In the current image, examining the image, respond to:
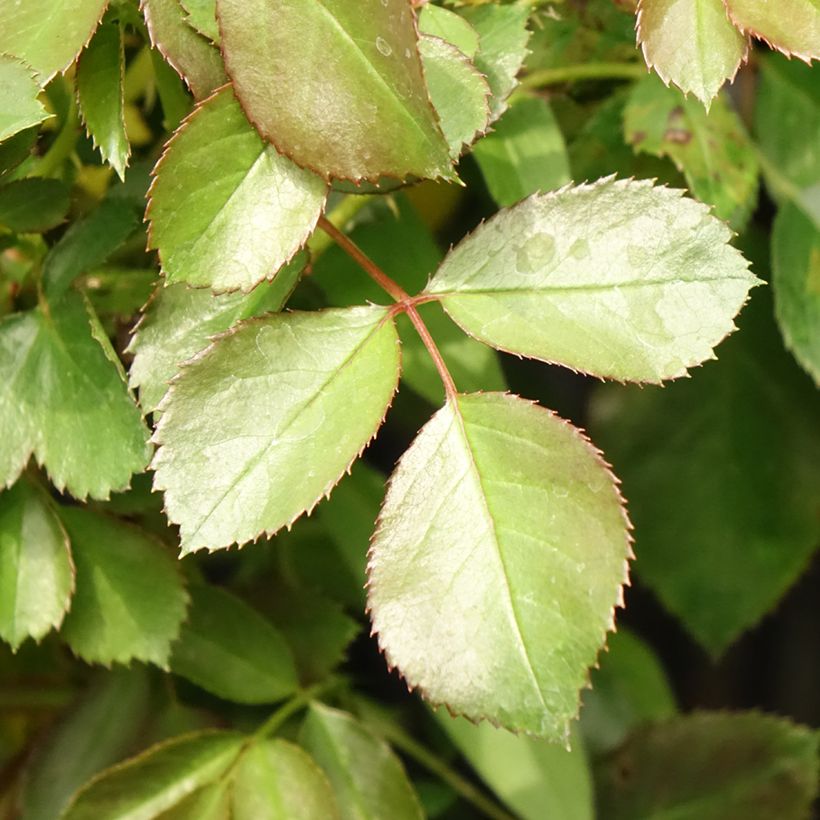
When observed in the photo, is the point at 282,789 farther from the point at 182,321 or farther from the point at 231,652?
the point at 182,321

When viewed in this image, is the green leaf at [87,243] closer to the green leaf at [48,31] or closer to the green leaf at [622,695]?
the green leaf at [48,31]

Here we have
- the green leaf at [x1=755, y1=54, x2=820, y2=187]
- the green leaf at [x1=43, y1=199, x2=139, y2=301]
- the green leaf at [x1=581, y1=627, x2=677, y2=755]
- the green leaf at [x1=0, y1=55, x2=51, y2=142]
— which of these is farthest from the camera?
the green leaf at [x1=581, y1=627, x2=677, y2=755]

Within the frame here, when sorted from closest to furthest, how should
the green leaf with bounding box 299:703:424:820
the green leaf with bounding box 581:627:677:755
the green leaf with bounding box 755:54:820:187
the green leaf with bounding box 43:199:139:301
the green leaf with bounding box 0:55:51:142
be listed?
the green leaf with bounding box 0:55:51:142
the green leaf with bounding box 43:199:139:301
the green leaf with bounding box 299:703:424:820
the green leaf with bounding box 755:54:820:187
the green leaf with bounding box 581:627:677:755

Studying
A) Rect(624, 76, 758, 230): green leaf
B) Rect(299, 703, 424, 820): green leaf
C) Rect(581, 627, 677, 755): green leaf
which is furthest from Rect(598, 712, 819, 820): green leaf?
Rect(624, 76, 758, 230): green leaf

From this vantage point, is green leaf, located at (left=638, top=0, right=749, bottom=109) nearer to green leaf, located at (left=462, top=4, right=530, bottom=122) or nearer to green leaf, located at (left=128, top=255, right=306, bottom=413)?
green leaf, located at (left=462, top=4, right=530, bottom=122)

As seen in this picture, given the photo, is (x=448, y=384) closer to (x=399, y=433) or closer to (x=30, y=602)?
(x=30, y=602)

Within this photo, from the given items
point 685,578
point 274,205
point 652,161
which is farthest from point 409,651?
point 685,578

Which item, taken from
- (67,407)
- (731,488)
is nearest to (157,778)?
(67,407)
